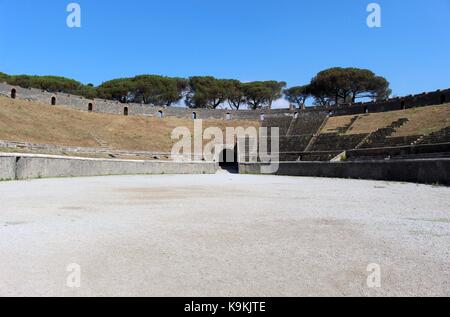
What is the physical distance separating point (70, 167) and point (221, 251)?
55.5ft

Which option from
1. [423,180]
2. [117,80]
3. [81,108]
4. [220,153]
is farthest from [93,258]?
[117,80]

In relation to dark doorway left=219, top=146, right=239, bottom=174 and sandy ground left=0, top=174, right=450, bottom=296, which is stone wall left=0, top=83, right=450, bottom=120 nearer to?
dark doorway left=219, top=146, right=239, bottom=174

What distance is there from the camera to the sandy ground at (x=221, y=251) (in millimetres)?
3053

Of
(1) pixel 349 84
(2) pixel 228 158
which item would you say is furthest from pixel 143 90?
(1) pixel 349 84

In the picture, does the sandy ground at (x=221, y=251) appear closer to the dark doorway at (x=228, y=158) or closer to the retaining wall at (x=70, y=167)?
the retaining wall at (x=70, y=167)

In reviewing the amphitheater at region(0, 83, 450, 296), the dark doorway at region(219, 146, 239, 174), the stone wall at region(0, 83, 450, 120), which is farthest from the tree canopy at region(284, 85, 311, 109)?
the amphitheater at region(0, 83, 450, 296)

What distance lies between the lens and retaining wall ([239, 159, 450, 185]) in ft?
47.6

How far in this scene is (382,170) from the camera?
730 inches

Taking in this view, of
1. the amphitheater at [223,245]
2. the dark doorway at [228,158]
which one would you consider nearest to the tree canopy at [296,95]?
the dark doorway at [228,158]

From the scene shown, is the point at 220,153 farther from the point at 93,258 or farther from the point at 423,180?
the point at 93,258

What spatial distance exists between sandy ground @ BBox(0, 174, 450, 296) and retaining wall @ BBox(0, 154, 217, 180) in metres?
8.53

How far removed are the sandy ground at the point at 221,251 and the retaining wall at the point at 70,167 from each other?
8526 millimetres
